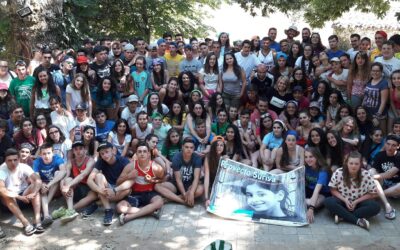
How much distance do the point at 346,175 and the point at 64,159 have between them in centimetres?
432

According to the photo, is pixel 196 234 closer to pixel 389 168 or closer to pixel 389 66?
pixel 389 168

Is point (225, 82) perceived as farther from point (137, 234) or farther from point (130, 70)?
point (137, 234)

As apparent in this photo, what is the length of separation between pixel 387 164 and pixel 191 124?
3.33 meters

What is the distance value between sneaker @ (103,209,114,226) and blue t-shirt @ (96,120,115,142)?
5.53 feet

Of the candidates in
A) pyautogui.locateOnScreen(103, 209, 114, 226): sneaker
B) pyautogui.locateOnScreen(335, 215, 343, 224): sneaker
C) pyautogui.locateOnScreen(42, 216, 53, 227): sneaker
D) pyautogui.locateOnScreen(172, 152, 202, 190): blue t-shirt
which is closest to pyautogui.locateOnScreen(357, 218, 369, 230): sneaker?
pyautogui.locateOnScreen(335, 215, 343, 224): sneaker

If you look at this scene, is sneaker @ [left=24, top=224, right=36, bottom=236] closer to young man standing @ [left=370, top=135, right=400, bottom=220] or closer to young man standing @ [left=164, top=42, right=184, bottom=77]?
young man standing @ [left=164, top=42, right=184, bottom=77]

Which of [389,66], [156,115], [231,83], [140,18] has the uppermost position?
[140,18]

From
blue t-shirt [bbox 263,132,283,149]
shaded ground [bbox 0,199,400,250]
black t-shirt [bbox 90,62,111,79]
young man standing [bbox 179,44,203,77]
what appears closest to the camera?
shaded ground [bbox 0,199,400,250]

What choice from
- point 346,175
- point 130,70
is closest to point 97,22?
point 130,70

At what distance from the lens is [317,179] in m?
6.58

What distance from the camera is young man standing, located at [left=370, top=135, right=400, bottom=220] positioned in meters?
6.54

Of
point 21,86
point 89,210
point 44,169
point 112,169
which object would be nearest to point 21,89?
point 21,86

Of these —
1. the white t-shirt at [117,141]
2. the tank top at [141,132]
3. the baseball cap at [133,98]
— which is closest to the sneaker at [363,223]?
the tank top at [141,132]

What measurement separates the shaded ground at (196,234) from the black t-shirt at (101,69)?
3.25 m
